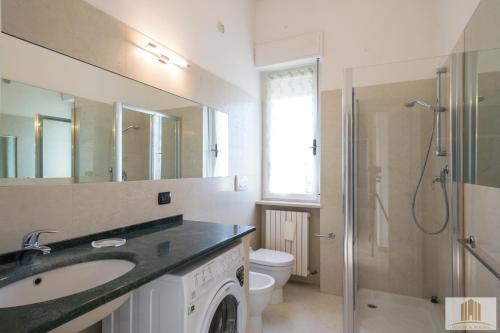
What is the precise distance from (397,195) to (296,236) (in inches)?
41.4

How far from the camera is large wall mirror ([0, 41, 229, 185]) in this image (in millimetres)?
1055

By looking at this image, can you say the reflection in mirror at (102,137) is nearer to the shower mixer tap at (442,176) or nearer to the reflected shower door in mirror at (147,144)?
the reflected shower door in mirror at (147,144)

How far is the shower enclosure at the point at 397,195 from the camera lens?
1978mm

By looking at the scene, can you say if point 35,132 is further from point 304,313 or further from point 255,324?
point 304,313

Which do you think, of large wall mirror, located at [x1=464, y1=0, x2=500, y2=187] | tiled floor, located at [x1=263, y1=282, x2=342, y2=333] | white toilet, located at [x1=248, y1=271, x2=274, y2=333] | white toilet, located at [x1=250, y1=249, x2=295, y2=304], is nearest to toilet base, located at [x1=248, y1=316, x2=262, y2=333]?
white toilet, located at [x1=248, y1=271, x2=274, y2=333]

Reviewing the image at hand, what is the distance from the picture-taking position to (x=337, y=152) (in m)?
2.62

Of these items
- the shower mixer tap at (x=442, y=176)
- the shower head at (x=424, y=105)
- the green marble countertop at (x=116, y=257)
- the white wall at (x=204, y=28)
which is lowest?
the green marble countertop at (x=116, y=257)

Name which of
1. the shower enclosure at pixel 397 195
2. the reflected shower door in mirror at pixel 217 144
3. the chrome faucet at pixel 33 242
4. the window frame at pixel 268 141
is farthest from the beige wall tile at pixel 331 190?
the chrome faucet at pixel 33 242

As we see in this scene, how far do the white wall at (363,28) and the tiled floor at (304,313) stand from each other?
6.81 ft

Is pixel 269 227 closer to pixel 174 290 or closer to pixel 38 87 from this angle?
pixel 174 290

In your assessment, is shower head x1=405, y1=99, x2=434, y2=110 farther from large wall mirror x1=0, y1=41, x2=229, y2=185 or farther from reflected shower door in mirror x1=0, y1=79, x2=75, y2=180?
reflected shower door in mirror x1=0, y1=79, x2=75, y2=180

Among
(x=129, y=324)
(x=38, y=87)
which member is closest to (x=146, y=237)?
(x=129, y=324)

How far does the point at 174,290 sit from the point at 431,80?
2429 millimetres

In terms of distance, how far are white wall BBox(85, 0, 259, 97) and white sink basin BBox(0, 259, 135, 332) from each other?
1269 mm
